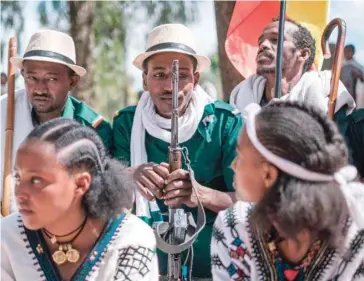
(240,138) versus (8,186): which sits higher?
(240,138)

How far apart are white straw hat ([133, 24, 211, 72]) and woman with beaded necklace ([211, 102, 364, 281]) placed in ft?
4.02

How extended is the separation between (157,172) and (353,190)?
1.23 meters

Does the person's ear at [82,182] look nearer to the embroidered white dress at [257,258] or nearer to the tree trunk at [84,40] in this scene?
the embroidered white dress at [257,258]

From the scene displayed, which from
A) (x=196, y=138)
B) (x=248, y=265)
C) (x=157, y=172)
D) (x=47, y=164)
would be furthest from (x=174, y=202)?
(x=47, y=164)

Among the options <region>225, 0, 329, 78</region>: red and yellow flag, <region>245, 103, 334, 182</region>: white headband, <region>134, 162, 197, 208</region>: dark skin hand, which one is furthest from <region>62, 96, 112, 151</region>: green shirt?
<region>225, 0, 329, 78</region>: red and yellow flag

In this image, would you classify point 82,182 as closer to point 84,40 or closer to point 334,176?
point 334,176

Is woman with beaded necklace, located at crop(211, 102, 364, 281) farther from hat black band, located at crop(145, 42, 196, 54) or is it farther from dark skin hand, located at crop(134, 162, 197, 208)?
hat black band, located at crop(145, 42, 196, 54)

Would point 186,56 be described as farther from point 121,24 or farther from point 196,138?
point 121,24

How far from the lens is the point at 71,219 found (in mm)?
2756

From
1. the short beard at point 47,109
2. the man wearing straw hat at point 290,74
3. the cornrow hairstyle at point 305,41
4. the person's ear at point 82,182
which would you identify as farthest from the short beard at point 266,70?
the person's ear at point 82,182

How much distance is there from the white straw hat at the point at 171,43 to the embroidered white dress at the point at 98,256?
4.35 feet

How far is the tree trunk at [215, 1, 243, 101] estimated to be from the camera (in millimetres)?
6546

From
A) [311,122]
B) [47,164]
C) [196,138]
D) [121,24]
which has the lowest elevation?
[121,24]

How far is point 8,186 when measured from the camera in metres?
3.96
